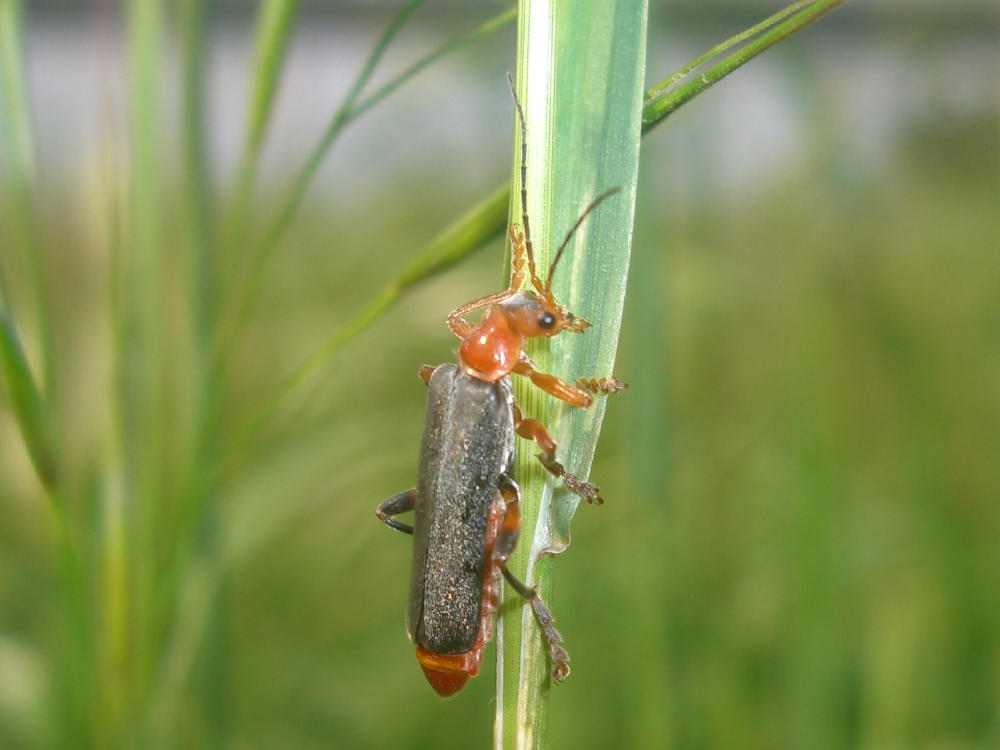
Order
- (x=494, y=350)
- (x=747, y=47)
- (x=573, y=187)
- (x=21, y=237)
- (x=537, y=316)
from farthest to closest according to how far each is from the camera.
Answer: (x=494, y=350) → (x=537, y=316) → (x=21, y=237) → (x=573, y=187) → (x=747, y=47)

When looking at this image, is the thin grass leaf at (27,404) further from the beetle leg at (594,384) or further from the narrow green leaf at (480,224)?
the beetle leg at (594,384)

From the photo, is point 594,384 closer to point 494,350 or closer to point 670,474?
point 494,350

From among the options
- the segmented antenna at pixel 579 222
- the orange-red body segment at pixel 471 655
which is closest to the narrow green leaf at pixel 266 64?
the segmented antenna at pixel 579 222

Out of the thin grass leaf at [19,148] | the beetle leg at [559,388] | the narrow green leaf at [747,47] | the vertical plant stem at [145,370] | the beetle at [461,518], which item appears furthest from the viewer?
the beetle at [461,518]

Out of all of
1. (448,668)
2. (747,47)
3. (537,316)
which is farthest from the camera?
(448,668)

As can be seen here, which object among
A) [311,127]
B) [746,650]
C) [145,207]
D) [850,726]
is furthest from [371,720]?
[311,127]

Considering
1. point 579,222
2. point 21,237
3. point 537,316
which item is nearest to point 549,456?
point 579,222

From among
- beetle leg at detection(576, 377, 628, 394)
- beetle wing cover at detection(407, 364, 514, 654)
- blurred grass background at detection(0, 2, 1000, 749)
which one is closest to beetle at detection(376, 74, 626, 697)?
beetle wing cover at detection(407, 364, 514, 654)

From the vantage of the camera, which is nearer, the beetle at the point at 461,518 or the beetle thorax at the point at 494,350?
the beetle at the point at 461,518
